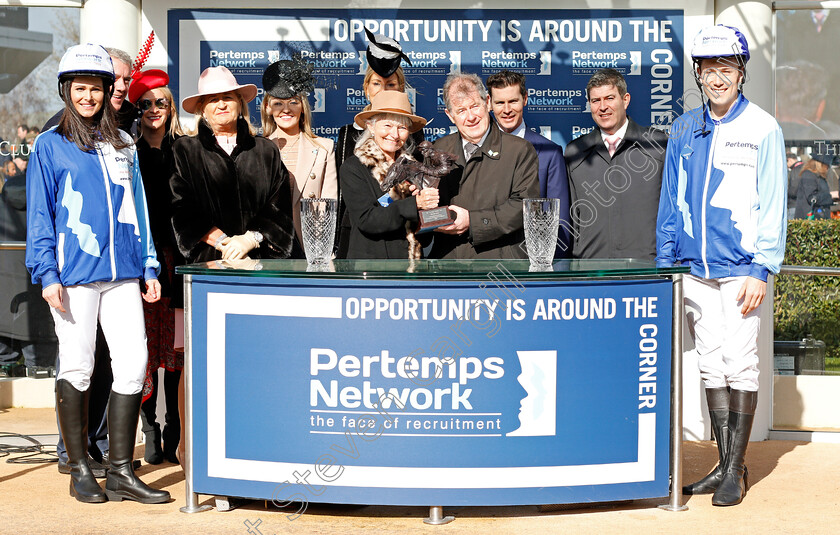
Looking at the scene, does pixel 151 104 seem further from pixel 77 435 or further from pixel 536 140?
pixel 536 140

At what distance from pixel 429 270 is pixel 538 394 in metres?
0.69

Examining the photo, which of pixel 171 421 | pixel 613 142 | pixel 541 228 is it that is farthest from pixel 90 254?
pixel 613 142

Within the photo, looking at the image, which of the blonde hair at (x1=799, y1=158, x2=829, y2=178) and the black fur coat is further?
the blonde hair at (x1=799, y1=158, x2=829, y2=178)

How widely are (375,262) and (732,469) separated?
1.95 meters

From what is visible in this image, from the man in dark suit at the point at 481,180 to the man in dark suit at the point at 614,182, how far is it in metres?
0.51

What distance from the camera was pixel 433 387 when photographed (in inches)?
168

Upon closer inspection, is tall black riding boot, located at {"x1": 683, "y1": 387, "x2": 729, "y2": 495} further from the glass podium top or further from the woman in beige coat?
the woman in beige coat

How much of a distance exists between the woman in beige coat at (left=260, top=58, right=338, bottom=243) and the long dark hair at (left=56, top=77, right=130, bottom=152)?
114 centimetres

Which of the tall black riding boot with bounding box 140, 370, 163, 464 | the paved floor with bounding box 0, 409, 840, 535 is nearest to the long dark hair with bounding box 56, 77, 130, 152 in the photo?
the tall black riding boot with bounding box 140, 370, 163, 464

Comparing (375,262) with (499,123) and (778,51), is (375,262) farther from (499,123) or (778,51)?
(778,51)

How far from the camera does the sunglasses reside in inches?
217

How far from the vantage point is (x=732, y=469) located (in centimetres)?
489

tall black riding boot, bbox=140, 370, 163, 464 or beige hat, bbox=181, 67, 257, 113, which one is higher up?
beige hat, bbox=181, 67, 257, 113

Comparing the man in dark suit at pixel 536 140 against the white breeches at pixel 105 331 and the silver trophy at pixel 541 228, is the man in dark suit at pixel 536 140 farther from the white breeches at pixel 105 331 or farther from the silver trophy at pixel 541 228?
the white breeches at pixel 105 331
